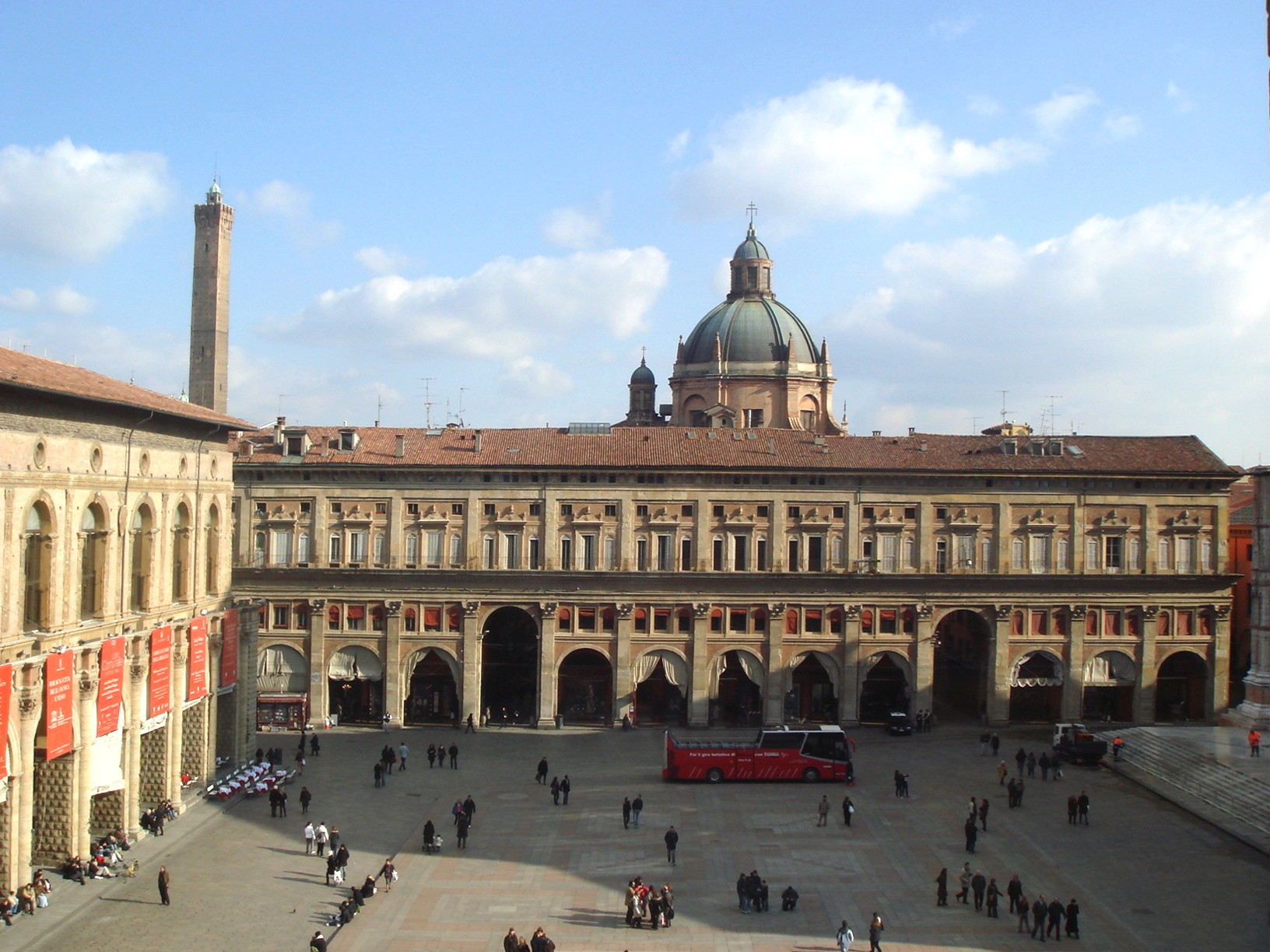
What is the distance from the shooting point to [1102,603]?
226 feet

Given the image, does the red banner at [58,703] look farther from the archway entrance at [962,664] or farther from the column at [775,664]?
the archway entrance at [962,664]

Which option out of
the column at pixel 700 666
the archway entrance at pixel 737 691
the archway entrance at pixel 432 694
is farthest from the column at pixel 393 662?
the archway entrance at pixel 737 691

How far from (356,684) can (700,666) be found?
18508 mm

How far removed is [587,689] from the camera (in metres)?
70.4

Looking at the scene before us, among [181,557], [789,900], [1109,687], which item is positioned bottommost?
[789,900]

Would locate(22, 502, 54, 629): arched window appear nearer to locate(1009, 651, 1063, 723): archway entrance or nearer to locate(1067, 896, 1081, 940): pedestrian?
locate(1067, 896, 1081, 940): pedestrian

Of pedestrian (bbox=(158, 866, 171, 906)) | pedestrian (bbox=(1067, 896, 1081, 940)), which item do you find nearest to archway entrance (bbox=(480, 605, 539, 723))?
pedestrian (bbox=(158, 866, 171, 906))

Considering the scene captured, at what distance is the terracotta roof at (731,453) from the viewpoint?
226 ft

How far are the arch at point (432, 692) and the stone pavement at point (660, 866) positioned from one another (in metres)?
9.90

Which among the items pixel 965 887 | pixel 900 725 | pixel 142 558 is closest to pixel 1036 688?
pixel 900 725

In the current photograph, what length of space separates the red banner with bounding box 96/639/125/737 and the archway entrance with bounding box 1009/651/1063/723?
45422mm

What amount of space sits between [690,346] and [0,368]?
7649cm

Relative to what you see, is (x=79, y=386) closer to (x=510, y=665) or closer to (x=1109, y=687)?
(x=510, y=665)

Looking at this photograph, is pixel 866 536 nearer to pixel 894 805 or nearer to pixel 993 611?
pixel 993 611
